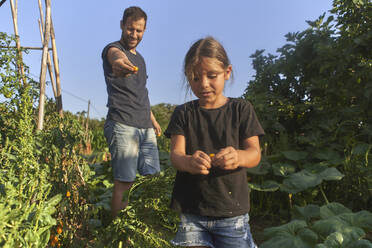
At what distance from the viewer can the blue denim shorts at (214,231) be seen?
62.4 inches

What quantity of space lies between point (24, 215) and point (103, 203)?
161cm

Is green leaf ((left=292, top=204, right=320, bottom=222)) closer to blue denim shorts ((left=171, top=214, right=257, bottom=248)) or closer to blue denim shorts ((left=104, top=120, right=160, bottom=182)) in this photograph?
blue denim shorts ((left=171, top=214, right=257, bottom=248))

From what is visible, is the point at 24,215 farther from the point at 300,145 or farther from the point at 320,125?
the point at 300,145

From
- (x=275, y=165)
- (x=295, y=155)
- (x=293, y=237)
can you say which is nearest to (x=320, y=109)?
(x=295, y=155)

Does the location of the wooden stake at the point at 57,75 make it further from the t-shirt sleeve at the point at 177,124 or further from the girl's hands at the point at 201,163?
the girl's hands at the point at 201,163

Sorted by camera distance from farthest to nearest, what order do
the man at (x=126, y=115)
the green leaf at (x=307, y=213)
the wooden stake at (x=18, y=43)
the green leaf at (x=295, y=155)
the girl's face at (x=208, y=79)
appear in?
the green leaf at (x=295, y=155), the wooden stake at (x=18, y=43), the man at (x=126, y=115), the green leaf at (x=307, y=213), the girl's face at (x=208, y=79)

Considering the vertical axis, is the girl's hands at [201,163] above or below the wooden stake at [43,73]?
below

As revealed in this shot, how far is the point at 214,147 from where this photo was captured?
1.63 meters

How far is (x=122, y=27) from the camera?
2906 millimetres

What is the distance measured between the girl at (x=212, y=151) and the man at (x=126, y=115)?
109cm

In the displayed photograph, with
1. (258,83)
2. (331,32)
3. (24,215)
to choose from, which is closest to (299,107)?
(258,83)

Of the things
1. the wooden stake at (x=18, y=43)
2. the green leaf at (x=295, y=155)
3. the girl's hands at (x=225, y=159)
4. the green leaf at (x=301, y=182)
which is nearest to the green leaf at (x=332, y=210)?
the green leaf at (x=301, y=182)

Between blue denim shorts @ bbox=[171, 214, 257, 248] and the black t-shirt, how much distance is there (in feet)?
0.15

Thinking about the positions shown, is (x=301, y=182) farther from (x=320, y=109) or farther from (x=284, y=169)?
(x=320, y=109)
